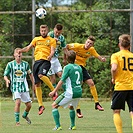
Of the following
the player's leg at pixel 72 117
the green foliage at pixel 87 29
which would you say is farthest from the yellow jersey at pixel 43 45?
the green foliage at pixel 87 29

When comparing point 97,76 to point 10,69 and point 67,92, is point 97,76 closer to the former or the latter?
point 10,69

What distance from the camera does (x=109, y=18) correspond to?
74.3 feet

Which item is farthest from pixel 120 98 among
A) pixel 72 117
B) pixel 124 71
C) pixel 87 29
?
pixel 87 29

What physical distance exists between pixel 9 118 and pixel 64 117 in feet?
4.31

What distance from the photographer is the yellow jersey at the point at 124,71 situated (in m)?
10.1

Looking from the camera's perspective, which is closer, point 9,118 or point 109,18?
point 9,118

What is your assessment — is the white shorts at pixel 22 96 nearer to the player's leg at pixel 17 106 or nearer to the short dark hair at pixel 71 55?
the player's leg at pixel 17 106

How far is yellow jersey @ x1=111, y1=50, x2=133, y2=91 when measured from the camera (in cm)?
1007

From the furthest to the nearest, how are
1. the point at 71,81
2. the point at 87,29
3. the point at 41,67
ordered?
the point at 87,29, the point at 41,67, the point at 71,81

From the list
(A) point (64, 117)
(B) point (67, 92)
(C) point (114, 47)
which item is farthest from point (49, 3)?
(B) point (67, 92)

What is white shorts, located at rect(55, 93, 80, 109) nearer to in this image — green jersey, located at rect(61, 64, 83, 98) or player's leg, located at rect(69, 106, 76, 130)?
green jersey, located at rect(61, 64, 83, 98)

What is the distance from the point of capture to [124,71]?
10133 mm

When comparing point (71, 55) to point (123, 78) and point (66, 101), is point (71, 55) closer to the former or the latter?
point (66, 101)


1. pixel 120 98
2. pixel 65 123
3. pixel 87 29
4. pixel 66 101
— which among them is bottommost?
pixel 65 123
